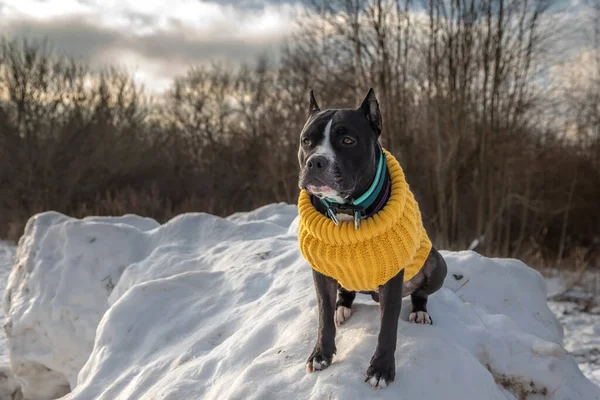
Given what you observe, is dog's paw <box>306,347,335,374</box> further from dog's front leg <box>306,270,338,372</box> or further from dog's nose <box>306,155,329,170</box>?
dog's nose <box>306,155,329,170</box>

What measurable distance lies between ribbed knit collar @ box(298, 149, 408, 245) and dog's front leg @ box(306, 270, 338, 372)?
10.7 inches

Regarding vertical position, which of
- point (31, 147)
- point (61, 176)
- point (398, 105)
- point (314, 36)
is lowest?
point (61, 176)

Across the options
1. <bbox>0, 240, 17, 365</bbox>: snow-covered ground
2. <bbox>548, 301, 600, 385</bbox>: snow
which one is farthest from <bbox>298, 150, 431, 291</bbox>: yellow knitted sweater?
<bbox>0, 240, 17, 365</bbox>: snow-covered ground

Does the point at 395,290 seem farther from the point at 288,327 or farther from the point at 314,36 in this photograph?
the point at 314,36

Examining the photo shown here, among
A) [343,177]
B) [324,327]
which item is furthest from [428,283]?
[343,177]

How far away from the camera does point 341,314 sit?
2.90 m

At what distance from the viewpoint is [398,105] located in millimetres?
11711

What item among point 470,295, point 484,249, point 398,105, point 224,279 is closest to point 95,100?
point 398,105

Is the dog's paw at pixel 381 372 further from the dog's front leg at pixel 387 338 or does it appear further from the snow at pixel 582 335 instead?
the snow at pixel 582 335

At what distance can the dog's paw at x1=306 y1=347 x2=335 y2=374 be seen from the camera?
7.93ft

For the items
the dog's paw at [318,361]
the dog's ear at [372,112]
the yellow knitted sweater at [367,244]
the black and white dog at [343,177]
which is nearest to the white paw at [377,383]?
the black and white dog at [343,177]

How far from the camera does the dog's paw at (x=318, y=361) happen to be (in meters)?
2.42

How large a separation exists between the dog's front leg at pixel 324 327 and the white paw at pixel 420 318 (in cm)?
49

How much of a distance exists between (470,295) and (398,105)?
863cm
